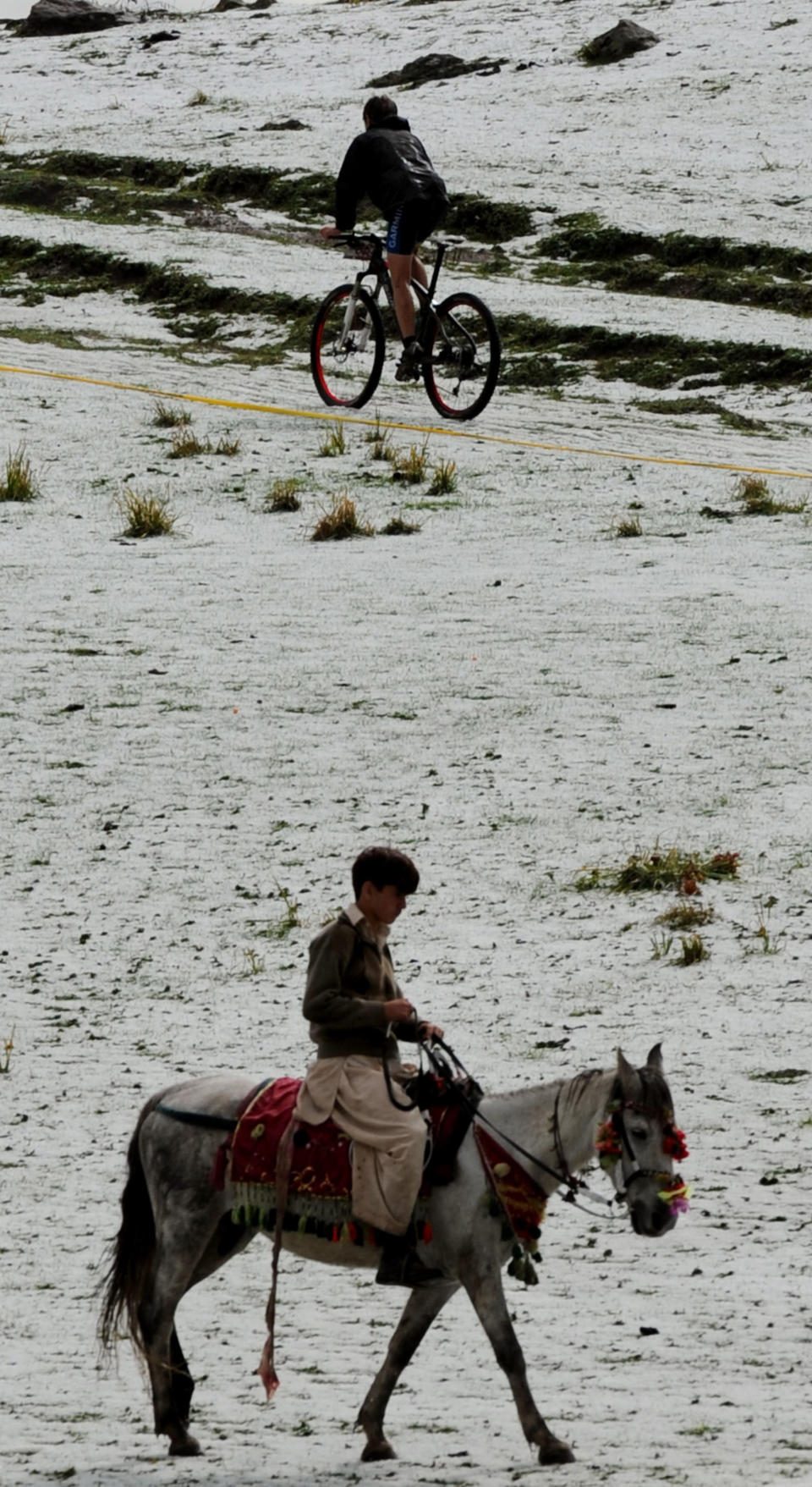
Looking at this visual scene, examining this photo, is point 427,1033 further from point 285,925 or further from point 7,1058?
point 285,925

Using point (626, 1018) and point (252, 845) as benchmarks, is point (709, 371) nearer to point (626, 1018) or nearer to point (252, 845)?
point (252, 845)

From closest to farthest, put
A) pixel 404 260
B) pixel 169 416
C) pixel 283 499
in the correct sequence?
pixel 404 260
pixel 283 499
pixel 169 416

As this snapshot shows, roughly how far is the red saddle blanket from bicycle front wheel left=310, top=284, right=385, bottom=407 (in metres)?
12.4

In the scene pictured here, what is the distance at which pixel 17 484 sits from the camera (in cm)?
1683

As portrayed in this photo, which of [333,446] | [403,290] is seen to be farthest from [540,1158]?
[333,446]

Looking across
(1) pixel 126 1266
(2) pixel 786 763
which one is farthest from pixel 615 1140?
(2) pixel 786 763

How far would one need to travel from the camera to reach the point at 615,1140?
527cm

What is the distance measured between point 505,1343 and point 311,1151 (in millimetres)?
741

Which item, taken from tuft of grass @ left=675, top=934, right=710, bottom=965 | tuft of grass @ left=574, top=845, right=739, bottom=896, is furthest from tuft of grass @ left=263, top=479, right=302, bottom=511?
tuft of grass @ left=675, top=934, right=710, bottom=965

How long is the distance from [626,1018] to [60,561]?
8105 millimetres

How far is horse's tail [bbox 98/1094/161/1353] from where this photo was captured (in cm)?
590

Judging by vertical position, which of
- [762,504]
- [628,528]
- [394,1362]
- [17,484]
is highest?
[762,504]

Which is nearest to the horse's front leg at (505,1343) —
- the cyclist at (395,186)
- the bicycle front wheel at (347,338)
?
the cyclist at (395,186)

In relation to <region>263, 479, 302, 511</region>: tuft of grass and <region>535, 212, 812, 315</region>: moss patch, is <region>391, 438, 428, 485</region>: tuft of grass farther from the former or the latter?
<region>535, 212, 812, 315</region>: moss patch
